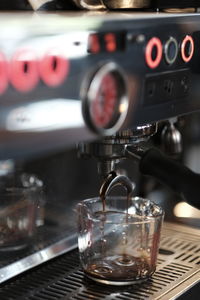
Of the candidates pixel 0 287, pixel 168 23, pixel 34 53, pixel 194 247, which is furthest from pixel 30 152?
pixel 194 247

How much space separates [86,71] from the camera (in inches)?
17.4

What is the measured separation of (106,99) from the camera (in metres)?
0.45

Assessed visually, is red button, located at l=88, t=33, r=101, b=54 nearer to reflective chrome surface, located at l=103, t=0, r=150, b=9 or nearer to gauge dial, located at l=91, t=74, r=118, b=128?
gauge dial, located at l=91, t=74, r=118, b=128

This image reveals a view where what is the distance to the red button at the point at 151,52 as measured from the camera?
51 cm

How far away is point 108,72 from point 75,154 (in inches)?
16.4

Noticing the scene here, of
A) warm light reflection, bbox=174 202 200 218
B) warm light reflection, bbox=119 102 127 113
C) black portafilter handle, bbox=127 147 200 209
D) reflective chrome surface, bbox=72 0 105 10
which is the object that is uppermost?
reflective chrome surface, bbox=72 0 105 10

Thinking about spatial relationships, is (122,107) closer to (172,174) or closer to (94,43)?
(94,43)

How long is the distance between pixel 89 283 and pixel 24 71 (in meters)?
0.43

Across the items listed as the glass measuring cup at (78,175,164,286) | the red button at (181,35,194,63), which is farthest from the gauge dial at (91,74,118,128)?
A: the glass measuring cup at (78,175,164,286)

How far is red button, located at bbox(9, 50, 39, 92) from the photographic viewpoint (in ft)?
1.25

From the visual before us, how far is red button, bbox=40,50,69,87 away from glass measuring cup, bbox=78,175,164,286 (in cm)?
37

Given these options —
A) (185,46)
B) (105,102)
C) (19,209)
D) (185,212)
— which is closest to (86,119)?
(105,102)

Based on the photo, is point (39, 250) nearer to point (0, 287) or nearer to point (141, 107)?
point (0, 287)

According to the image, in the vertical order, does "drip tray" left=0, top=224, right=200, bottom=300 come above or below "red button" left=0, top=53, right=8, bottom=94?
below
